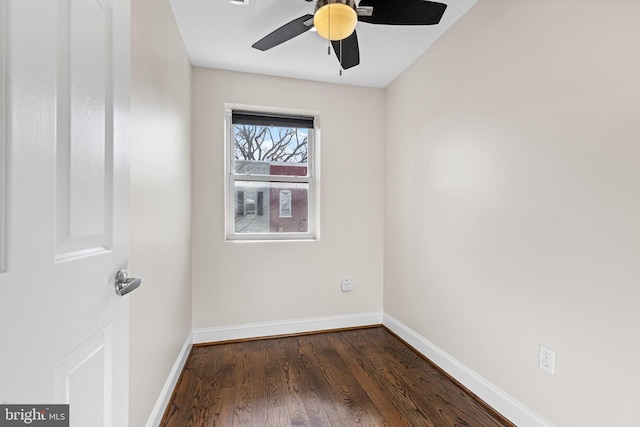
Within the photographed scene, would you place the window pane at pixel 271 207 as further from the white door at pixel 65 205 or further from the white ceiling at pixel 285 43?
the white door at pixel 65 205

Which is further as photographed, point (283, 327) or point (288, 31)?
point (283, 327)

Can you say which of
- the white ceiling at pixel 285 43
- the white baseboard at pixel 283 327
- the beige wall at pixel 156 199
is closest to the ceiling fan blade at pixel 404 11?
the white ceiling at pixel 285 43

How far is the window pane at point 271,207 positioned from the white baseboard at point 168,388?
107 centimetres

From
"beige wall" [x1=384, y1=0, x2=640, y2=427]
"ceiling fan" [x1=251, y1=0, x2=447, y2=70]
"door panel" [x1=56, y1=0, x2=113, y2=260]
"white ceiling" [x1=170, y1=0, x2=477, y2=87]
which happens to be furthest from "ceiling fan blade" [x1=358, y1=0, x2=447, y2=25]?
"door panel" [x1=56, y1=0, x2=113, y2=260]

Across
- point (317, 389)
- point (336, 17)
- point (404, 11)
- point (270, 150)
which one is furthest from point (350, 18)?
point (317, 389)

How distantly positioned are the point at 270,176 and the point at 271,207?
299 mm

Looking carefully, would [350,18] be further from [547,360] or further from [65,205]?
[547,360]

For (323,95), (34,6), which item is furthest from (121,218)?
(323,95)

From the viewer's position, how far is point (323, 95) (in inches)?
109

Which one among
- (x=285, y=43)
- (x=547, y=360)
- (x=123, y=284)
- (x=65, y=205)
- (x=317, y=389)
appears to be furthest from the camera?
(x=285, y=43)

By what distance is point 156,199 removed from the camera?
1486 millimetres

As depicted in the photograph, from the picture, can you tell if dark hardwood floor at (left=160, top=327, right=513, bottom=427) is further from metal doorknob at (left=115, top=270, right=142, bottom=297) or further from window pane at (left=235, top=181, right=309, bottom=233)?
metal doorknob at (left=115, top=270, right=142, bottom=297)

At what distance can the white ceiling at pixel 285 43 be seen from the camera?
1.81 m

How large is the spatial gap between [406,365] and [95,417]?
1990mm
